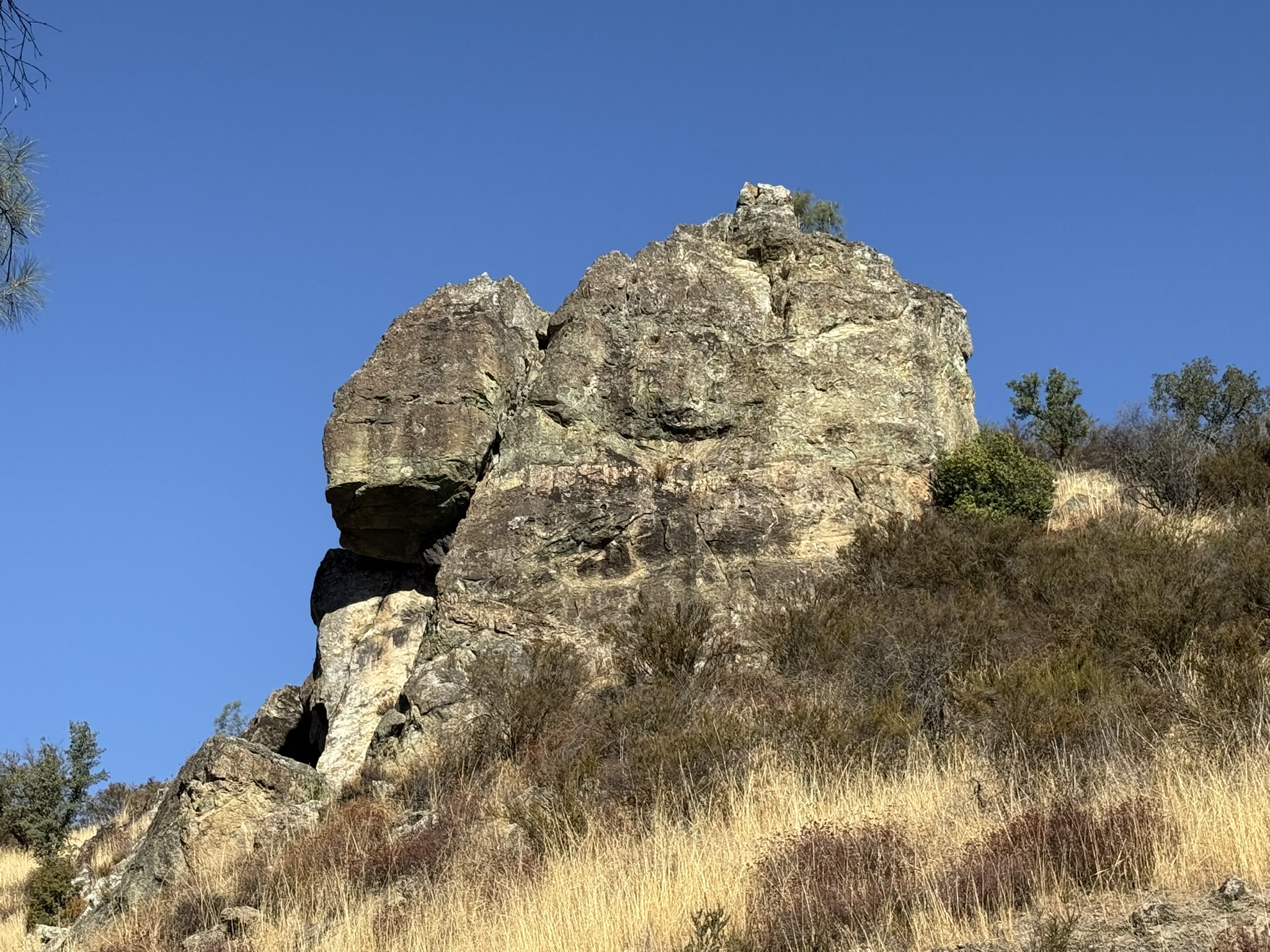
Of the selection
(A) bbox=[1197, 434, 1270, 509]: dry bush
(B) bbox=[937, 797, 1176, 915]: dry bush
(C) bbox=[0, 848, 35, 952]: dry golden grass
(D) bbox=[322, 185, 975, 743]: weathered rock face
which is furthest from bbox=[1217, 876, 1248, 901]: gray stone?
(A) bbox=[1197, 434, 1270, 509]: dry bush

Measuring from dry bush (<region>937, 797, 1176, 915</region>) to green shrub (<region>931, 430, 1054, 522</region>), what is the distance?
9.46 metres

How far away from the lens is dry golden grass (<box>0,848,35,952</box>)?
1534 centimetres

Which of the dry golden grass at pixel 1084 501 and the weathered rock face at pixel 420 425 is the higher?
the weathered rock face at pixel 420 425

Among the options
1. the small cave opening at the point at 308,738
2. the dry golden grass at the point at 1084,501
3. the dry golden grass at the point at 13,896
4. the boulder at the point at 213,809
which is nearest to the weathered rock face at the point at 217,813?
the boulder at the point at 213,809

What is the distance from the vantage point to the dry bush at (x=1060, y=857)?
8633mm

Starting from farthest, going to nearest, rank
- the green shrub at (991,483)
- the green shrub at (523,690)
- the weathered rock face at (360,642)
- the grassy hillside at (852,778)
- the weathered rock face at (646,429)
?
the green shrub at (991,483) → the weathered rock face at (646,429) → the weathered rock face at (360,642) → the green shrub at (523,690) → the grassy hillside at (852,778)

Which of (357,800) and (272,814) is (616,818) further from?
(272,814)

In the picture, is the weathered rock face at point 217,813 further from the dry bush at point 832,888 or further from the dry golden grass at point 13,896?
the dry bush at point 832,888

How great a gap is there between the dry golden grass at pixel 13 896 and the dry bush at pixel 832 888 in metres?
9.72

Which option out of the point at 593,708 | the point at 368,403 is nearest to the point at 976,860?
the point at 593,708

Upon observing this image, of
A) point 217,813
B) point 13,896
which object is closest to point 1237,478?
point 217,813

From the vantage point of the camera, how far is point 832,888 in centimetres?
898

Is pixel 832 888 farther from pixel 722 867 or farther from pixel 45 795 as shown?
pixel 45 795

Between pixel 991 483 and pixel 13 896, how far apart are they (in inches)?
563
